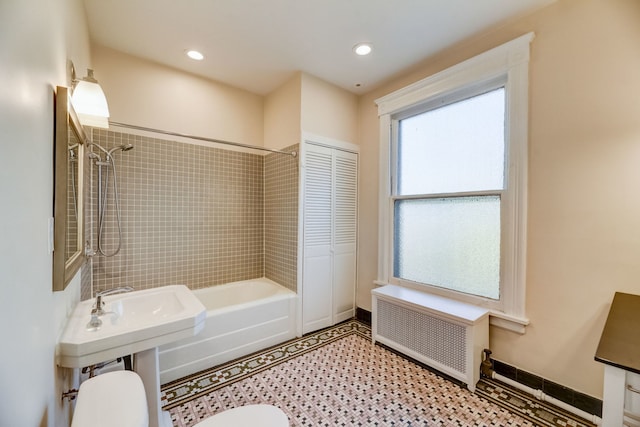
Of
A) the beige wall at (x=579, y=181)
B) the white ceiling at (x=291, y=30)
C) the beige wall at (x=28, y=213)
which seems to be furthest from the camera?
the white ceiling at (x=291, y=30)

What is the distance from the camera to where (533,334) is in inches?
73.7

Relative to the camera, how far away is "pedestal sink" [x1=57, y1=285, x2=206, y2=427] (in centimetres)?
119

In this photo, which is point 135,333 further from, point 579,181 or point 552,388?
point 579,181

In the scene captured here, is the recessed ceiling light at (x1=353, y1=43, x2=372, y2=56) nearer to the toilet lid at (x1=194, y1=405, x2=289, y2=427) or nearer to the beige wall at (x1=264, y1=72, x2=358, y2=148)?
the beige wall at (x1=264, y1=72, x2=358, y2=148)

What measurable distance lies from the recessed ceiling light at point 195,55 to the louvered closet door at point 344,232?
158 centimetres

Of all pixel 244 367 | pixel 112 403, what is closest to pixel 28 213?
pixel 112 403

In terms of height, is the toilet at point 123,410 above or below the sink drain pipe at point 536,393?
above

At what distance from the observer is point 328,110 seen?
2873 mm

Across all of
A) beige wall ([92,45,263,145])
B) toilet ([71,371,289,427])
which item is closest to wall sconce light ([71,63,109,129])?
beige wall ([92,45,263,145])

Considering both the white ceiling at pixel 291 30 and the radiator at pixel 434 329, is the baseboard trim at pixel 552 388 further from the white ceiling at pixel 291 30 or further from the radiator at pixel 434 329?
the white ceiling at pixel 291 30

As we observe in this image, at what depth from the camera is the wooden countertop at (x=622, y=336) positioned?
0.92 metres

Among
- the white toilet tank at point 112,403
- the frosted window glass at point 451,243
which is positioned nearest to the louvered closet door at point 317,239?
the frosted window glass at point 451,243

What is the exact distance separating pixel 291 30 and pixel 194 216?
1960 millimetres

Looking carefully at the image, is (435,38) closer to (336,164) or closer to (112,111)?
(336,164)
